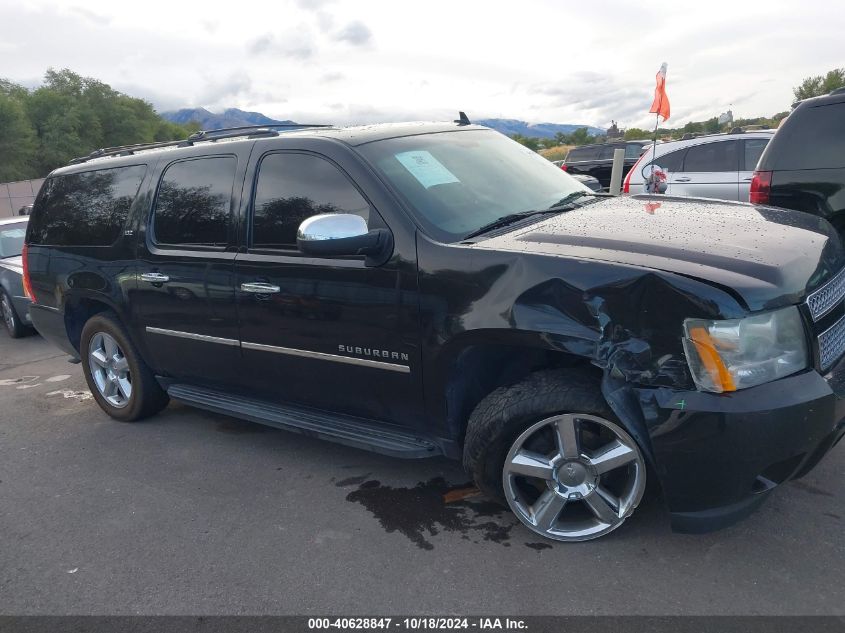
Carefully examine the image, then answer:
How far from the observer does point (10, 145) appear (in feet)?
140

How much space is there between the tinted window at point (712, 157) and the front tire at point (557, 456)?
25.7 ft

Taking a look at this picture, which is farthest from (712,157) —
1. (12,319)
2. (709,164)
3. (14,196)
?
(14,196)

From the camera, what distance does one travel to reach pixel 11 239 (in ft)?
28.8

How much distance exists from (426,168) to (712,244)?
1438 mm

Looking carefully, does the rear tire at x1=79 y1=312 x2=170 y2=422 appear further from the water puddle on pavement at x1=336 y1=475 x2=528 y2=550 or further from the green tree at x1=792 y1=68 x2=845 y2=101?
the green tree at x1=792 y1=68 x2=845 y2=101

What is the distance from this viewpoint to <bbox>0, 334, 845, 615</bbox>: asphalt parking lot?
258cm

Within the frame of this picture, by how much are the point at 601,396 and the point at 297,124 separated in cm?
277

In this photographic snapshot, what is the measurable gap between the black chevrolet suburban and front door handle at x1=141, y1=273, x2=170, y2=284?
0.02m

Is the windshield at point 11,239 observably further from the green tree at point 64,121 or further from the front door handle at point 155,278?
the green tree at point 64,121

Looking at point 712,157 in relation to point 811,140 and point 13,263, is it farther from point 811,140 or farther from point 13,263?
point 13,263

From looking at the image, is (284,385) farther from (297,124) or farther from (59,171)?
(59,171)

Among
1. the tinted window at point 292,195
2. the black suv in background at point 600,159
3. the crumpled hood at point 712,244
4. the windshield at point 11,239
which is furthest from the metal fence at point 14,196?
the crumpled hood at point 712,244
